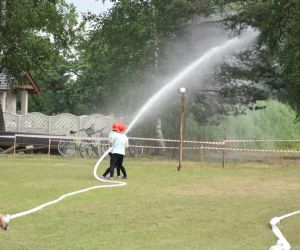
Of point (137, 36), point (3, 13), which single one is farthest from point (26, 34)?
point (137, 36)

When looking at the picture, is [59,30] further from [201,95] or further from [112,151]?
[112,151]

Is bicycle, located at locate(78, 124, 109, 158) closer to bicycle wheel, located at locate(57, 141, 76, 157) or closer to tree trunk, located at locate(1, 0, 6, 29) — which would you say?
bicycle wheel, located at locate(57, 141, 76, 157)

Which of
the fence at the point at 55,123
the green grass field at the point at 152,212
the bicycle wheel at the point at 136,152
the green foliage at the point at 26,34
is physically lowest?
the green grass field at the point at 152,212

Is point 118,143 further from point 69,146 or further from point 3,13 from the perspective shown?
point 3,13

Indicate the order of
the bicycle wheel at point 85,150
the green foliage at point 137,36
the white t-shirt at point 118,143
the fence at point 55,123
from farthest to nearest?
1. the fence at point 55,123
2. the green foliage at point 137,36
3. the bicycle wheel at point 85,150
4. the white t-shirt at point 118,143

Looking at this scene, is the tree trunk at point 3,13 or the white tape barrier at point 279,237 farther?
the tree trunk at point 3,13

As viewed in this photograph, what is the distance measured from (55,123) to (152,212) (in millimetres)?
24555

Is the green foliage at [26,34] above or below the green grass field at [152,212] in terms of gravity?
above

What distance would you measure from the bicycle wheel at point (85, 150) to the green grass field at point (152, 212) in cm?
966

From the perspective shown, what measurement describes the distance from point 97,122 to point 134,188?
64.1 feet

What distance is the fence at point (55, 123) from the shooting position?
3369cm

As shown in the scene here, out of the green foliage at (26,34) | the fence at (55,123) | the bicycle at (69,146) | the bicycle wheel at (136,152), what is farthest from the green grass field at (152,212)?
the fence at (55,123)

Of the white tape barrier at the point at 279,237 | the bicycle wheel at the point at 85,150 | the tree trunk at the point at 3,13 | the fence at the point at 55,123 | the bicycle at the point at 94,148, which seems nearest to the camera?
the white tape barrier at the point at 279,237

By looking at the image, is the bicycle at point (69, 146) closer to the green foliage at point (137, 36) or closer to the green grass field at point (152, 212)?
the green foliage at point (137, 36)
